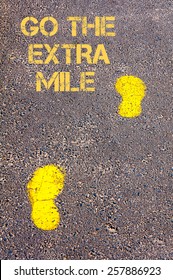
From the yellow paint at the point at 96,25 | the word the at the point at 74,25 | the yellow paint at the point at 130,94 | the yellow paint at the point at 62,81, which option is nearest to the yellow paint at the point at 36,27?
the word the at the point at 74,25

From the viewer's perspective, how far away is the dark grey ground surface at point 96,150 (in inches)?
133

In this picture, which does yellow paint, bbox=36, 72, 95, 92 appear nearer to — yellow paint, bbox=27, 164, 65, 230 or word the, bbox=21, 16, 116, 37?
word the, bbox=21, 16, 116, 37

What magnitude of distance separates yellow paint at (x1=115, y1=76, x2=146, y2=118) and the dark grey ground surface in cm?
5

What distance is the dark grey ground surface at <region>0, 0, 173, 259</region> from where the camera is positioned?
11.1 ft

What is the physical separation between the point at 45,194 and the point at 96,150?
564 millimetres

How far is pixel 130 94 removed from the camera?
4207 millimetres

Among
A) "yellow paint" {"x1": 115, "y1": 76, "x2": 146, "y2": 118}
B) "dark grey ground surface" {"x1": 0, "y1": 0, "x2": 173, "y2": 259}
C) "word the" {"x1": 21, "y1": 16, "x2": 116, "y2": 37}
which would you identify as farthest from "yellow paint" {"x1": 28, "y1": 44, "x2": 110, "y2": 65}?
"yellow paint" {"x1": 115, "y1": 76, "x2": 146, "y2": 118}

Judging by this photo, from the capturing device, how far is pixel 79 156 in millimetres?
3791

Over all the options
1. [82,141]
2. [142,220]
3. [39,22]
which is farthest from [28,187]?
[39,22]

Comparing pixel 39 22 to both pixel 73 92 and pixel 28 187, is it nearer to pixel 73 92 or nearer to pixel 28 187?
pixel 73 92

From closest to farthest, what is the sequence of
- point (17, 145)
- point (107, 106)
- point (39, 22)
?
point (17, 145), point (107, 106), point (39, 22)

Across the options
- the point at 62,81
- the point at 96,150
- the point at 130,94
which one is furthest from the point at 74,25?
the point at 96,150

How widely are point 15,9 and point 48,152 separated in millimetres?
1893

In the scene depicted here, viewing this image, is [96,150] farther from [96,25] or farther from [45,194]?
[96,25]
